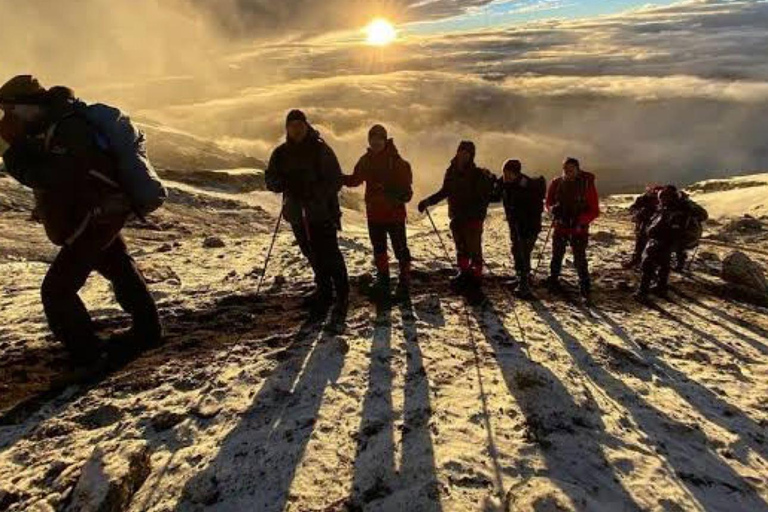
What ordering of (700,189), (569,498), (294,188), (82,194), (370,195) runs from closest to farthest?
(569,498) → (82,194) → (294,188) → (370,195) → (700,189)

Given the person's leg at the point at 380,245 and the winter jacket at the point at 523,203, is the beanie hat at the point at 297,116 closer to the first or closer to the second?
the person's leg at the point at 380,245

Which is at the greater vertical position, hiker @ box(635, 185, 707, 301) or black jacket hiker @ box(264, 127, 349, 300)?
black jacket hiker @ box(264, 127, 349, 300)

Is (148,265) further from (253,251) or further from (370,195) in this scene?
(370,195)

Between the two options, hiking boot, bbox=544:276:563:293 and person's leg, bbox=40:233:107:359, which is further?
hiking boot, bbox=544:276:563:293

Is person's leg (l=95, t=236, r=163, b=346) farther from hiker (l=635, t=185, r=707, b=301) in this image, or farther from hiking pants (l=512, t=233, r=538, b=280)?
hiker (l=635, t=185, r=707, b=301)

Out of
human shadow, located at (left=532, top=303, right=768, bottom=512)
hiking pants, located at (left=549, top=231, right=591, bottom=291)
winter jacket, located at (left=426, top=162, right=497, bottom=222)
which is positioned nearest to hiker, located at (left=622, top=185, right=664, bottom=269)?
hiking pants, located at (left=549, top=231, right=591, bottom=291)

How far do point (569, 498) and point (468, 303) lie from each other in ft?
14.5

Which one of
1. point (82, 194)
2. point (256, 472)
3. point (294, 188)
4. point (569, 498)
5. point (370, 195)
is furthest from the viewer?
point (370, 195)

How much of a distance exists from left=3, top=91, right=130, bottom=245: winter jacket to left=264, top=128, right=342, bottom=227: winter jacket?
2265mm

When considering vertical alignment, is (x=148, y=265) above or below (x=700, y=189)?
above

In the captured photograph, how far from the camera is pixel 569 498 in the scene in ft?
14.0

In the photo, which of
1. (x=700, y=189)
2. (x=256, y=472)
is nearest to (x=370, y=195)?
(x=256, y=472)

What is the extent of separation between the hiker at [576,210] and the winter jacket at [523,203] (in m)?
0.50

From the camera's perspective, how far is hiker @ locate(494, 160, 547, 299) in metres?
9.35
